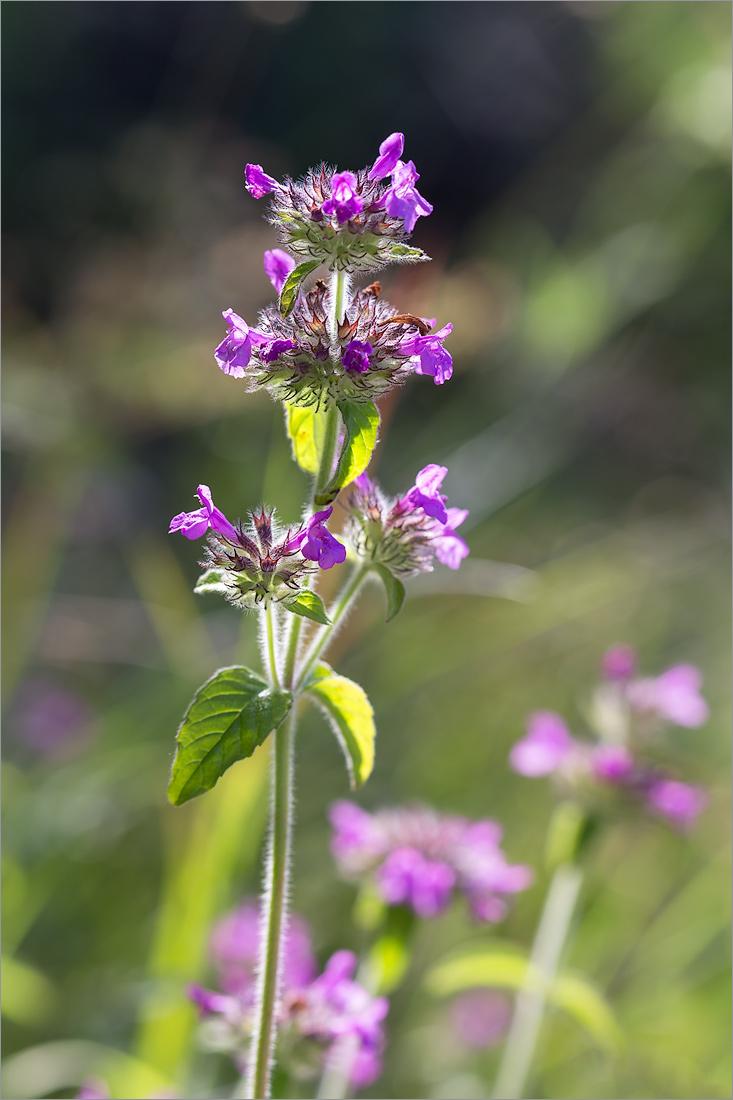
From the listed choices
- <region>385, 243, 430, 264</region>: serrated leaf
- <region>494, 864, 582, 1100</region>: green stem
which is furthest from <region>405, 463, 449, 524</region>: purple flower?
<region>494, 864, 582, 1100</region>: green stem

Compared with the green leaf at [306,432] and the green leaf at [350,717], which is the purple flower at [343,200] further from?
the green leaf at [350,717]

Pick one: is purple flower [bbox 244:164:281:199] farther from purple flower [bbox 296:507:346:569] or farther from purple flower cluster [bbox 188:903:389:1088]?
purple flower cluster [bbox 188:903:389:1088]

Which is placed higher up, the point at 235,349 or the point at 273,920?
the point at 235,349

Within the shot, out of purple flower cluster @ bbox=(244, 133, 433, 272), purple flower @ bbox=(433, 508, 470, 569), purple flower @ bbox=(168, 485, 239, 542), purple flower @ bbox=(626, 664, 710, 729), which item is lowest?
purple flower @ bbox=(168, 485, 239, 542)

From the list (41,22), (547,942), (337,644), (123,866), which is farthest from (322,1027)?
(41,22)

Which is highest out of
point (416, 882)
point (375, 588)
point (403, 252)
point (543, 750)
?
point (375, 588)

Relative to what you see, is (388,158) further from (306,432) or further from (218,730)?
(218,730)

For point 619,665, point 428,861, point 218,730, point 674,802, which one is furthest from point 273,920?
point 674,802

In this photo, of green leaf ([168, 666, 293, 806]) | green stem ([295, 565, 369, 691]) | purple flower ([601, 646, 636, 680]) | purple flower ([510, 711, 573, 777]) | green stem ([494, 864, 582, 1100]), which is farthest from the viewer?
purple flower ([510, 711, 573, 777])

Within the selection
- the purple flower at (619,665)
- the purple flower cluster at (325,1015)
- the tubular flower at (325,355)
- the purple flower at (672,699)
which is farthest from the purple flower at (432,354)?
the purple flower at (672,699)
